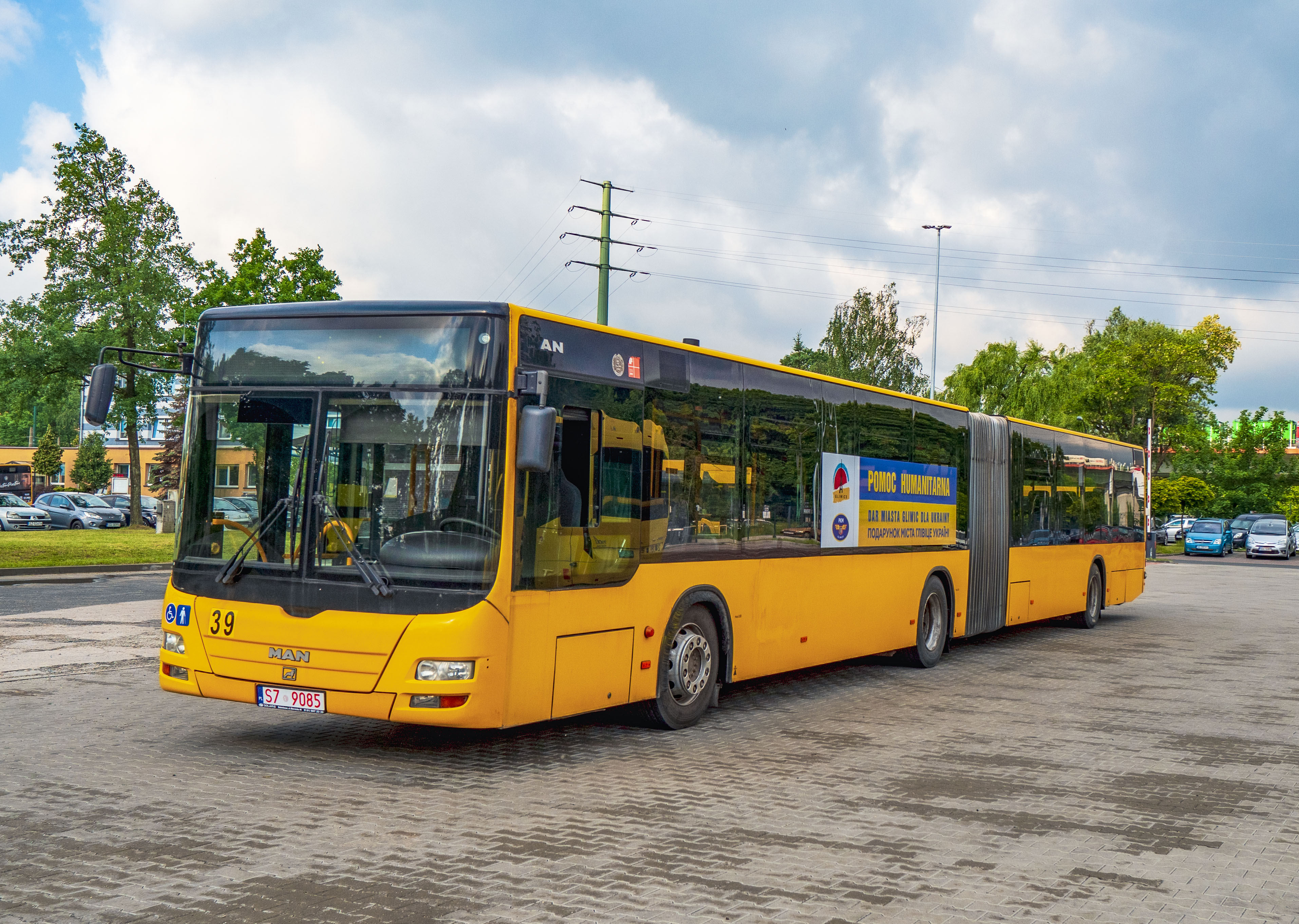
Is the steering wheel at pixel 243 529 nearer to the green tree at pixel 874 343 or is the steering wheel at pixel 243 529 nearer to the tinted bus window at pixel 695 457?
the tinted bus window at pixel 695 457

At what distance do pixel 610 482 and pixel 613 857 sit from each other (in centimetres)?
313

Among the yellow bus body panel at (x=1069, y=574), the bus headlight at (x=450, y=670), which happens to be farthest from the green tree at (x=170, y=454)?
the bus headlight at (x=450, y=670)

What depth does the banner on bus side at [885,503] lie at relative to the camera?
11.5 meters

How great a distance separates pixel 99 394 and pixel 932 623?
9.31 m

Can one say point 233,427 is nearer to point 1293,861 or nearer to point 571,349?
point 571,349

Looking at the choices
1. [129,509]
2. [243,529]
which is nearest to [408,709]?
[243,529]

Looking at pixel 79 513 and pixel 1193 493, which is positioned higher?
pixel 1193 493

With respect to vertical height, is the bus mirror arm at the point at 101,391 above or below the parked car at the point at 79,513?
above

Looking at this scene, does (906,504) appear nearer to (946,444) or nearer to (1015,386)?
(946,444)

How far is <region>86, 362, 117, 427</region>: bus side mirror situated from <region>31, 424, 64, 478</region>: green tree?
97856 mm

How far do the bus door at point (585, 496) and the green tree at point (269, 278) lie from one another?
31.1m

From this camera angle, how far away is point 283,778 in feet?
23.8

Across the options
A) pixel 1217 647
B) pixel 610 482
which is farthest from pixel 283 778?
pixel 1217 647

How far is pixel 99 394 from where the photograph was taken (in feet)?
25.4
